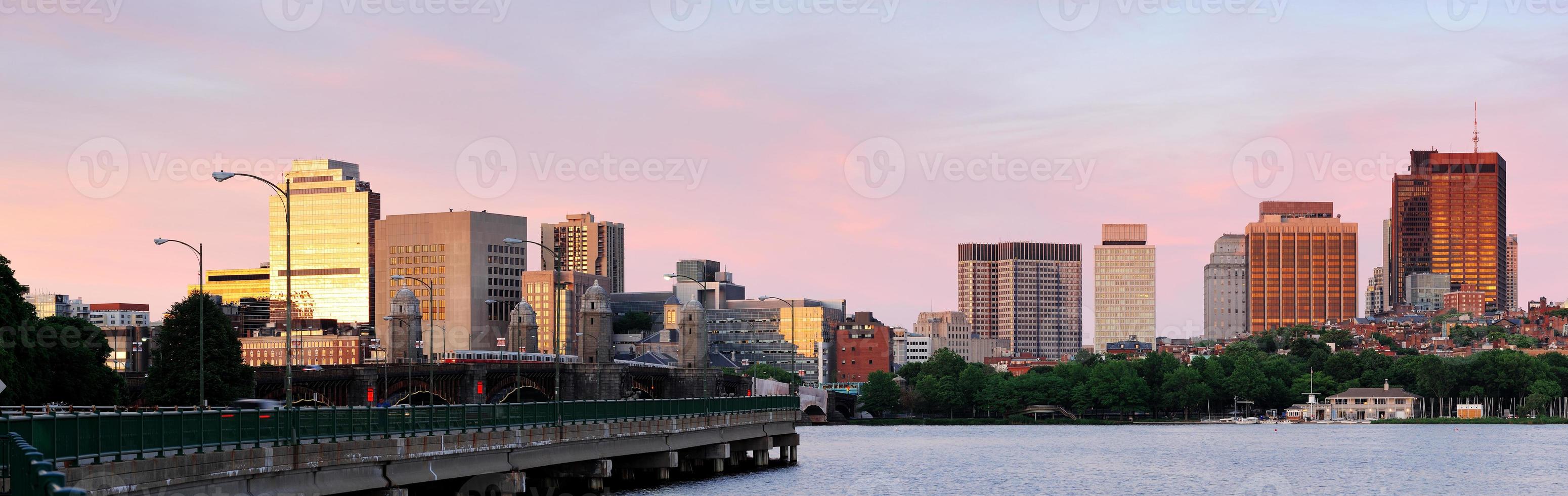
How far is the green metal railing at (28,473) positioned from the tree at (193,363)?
62.1m

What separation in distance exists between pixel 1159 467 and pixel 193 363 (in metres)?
63.0

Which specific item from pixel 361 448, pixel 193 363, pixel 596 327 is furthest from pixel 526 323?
pixel 361 448

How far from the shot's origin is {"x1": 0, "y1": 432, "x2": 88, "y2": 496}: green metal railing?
22.9 meters

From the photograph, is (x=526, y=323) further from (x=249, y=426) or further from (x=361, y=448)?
(x=249, y=426)

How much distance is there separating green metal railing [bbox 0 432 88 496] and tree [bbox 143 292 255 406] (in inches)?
2445

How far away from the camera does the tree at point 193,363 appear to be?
94.4m

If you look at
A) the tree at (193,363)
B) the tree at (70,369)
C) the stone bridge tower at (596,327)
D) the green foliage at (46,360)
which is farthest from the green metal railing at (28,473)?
the stone bridge tower at (596,327)

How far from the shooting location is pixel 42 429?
119 ft

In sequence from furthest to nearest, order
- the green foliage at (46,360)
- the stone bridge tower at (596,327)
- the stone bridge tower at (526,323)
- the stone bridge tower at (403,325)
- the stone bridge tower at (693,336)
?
the stone bridge tower at (526,323), the stone bridge tower at (693,336), the stone bridge tower at (403,325), the stone bridge tower at (596,327), the green foliage at (46,360)

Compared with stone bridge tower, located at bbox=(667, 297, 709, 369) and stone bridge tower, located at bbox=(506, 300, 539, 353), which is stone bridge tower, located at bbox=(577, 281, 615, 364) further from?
stone bridge tower, located at bbox=(506, 300, 539, 353)

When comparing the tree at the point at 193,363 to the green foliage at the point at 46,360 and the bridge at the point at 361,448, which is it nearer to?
the green foliage at the point at 46,360

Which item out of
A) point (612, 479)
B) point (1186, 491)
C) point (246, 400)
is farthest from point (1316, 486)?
point (246, 400)

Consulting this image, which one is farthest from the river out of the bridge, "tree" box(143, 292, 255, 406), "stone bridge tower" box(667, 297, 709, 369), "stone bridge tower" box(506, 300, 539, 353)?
"stone bridge tower" box(506, 300, 539, 353)

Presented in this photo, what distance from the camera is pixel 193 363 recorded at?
9531cm
